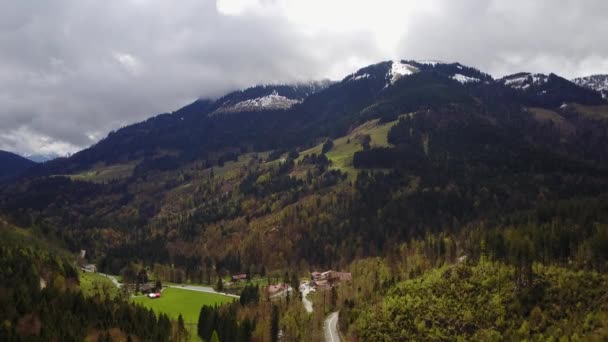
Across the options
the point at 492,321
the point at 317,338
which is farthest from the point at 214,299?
the point at 492,321

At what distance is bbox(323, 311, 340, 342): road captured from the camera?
138200 mm

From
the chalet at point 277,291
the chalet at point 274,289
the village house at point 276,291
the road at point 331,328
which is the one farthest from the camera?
the chalet at point 274,289

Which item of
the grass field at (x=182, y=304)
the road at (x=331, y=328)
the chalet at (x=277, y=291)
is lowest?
the road at (x=331, y=328)

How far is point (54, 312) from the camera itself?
112 meters

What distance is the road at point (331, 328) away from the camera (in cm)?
13820

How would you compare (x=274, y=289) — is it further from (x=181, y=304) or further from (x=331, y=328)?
(x=331, y=328)

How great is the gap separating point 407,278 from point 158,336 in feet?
277

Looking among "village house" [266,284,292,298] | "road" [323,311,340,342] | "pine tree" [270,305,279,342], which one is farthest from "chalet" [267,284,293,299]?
"pine tree" [270,305,279,342]

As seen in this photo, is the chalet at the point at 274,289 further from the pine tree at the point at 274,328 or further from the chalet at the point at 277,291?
the pine tree at the point at 274,328

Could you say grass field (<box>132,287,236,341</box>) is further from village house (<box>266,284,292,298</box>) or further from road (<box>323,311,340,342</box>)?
road (<box>323,311,340,342</box>)

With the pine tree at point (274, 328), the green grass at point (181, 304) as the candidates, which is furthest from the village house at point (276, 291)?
the pine tree at point (274, 328)

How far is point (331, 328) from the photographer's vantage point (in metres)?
148

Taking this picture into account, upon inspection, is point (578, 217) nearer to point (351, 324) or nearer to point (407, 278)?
point (407, 278)

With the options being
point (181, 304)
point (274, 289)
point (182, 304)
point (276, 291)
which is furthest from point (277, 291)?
point (181, 304)
